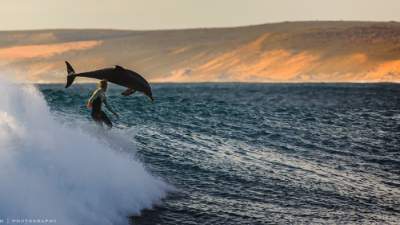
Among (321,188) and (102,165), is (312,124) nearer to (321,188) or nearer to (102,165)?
(321,188)

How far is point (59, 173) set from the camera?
18.2 metres

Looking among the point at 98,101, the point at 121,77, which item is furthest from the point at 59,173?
the point at 98,101

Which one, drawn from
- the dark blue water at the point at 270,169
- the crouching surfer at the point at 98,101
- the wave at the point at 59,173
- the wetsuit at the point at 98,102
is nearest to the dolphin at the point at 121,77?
the crouching surfer at the point at 98,101

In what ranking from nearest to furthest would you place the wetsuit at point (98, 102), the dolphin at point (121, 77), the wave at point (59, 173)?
the wave at point (59, 173)
the dolphin at point (121, 77)
the wetsuit at point (98, 102)

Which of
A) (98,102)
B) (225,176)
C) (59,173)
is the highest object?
(98,102)

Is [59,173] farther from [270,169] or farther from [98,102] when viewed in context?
[270,169]

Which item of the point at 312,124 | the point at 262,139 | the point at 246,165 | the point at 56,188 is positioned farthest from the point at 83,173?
the point at 312,124

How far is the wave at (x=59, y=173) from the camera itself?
52.2 ft

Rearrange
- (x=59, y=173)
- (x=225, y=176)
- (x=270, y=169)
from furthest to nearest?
(x=270, y=169), (x=225, y=176), (x=59, y=173)

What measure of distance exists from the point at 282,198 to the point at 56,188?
22.5 feet

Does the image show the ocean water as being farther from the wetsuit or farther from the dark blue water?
the wetsuit

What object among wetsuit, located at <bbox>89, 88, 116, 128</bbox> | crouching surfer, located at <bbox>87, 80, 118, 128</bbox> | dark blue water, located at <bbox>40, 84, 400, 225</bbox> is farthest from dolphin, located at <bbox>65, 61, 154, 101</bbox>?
dark blue water, located at <bbox>40, 84, 400, 225</bbox>

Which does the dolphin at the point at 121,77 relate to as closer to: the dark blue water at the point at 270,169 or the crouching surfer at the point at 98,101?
the crouching surfer at the point at 98,101

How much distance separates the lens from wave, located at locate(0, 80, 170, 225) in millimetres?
15906
